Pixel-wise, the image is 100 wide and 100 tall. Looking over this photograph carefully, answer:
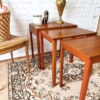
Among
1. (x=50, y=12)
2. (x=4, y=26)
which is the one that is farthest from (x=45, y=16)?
(x=4, y=26)

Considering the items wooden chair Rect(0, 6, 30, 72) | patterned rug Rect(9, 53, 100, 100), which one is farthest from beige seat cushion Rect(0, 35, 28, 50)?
patterned rug Rect(9, 53, 100, 100)

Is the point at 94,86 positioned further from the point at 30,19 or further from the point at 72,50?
the point at 30,19

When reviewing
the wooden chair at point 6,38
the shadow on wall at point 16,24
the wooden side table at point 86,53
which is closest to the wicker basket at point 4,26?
the wooden chair at point 6,38

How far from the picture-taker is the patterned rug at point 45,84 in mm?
Answer: 1157

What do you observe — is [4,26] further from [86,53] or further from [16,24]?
[86,53]

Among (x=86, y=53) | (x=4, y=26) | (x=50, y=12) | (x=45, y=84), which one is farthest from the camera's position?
(x=50, y=12)

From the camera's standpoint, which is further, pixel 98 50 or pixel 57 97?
pixel 57 97

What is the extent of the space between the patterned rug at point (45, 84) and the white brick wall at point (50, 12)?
51cm

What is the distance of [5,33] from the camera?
4.10 ft

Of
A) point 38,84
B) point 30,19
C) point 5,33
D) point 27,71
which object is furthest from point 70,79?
point 30,19

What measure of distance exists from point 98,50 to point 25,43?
842 millimetres

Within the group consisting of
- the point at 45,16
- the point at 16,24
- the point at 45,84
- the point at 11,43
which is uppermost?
the point at 45,16

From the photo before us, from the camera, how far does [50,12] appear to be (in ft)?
6.13

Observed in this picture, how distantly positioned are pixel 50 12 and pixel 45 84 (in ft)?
3.71
